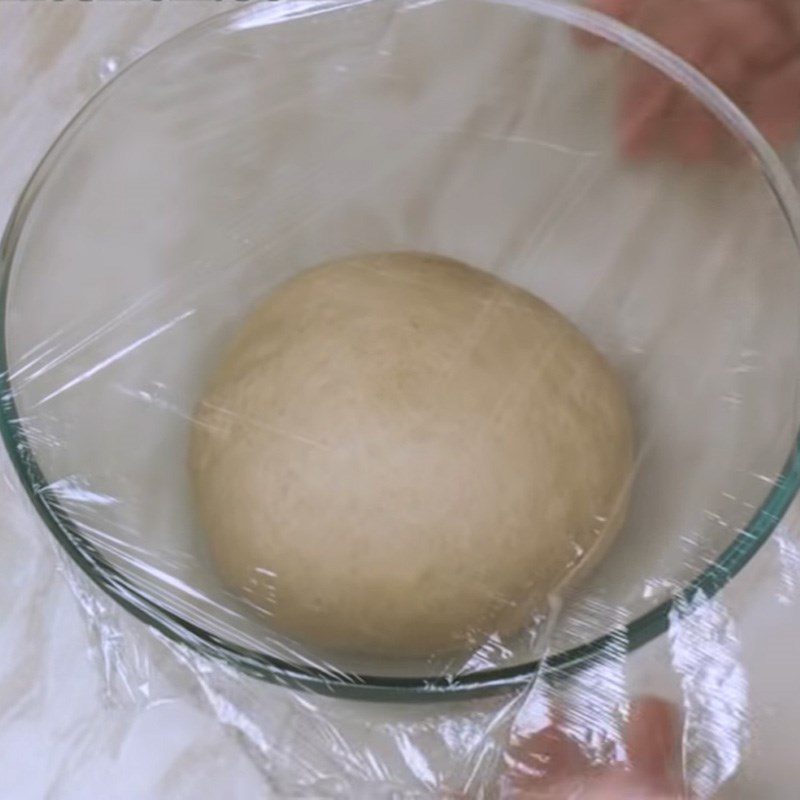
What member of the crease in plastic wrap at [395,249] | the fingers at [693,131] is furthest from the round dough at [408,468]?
the fingers at [693,131]

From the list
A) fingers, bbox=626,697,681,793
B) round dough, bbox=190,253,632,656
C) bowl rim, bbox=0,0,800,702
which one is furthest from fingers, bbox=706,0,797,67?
fingers, bbox=626,697,681,793

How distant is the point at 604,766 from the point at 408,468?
176 mm

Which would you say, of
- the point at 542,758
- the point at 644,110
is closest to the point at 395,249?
the point at 644,110

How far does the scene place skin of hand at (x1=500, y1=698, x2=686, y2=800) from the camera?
20.9 inches

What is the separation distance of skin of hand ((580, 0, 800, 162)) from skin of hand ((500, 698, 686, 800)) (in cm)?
32

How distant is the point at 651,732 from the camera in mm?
549

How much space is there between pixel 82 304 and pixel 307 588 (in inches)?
8.5

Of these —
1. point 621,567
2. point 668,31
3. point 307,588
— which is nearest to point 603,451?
point 621,567

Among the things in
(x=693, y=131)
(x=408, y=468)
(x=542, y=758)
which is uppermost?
(x=693, y=131)

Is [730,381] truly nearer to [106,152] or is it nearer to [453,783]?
[453,783]

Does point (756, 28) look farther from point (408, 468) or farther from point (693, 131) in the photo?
point (408, 468)

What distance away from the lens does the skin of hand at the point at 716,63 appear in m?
0.65

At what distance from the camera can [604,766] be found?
0.54 metres

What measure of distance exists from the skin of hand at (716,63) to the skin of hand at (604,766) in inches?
12.6
